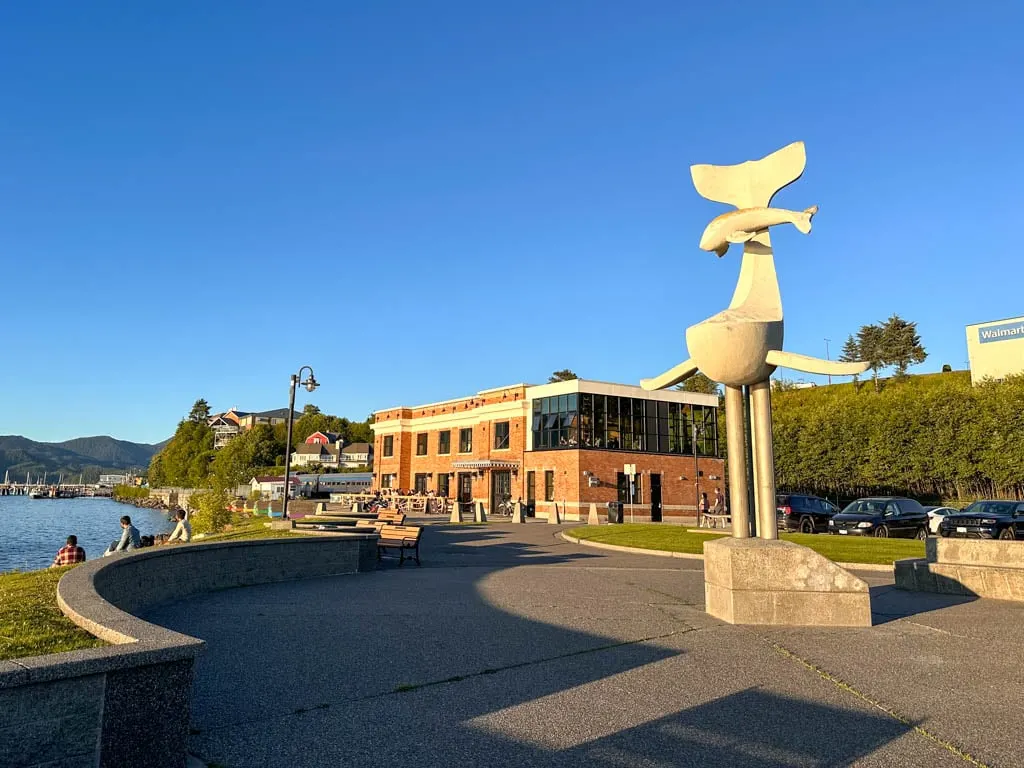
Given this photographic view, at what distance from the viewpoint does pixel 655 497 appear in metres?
43.0

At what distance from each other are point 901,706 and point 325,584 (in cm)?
901

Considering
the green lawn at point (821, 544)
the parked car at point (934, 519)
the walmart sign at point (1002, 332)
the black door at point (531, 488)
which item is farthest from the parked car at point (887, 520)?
the walmart sign at point (1002, 332)

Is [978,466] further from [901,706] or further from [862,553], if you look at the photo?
[901,706]

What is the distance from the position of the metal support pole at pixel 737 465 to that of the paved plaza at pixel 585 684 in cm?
136

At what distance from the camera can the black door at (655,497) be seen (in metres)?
42.5

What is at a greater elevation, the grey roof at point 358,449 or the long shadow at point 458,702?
the grey roof at point 358,449

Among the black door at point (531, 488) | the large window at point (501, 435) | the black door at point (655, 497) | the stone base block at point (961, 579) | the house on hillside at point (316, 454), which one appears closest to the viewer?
the stone base block at point (961, 579)

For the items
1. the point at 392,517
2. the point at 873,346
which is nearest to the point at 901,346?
the point at 873,346

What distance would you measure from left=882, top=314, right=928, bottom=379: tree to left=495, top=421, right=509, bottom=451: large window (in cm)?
6091

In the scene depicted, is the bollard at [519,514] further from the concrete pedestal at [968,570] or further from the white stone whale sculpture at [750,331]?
the white stone whale sculpture at [750,331]

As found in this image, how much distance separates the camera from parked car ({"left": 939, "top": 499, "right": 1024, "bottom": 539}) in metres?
21.1

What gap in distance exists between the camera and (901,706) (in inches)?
208

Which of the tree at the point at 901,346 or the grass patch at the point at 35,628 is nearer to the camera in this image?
the grass patch at the point at 35,628

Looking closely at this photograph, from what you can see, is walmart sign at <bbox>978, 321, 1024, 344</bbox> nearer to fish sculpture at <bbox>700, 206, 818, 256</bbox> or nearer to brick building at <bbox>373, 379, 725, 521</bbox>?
brick building at <bbox>373, 379, 725, 521</bbox>
